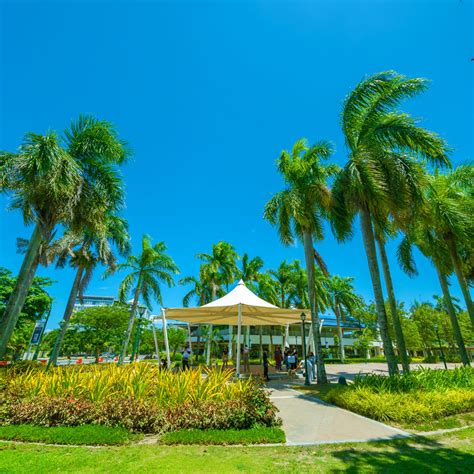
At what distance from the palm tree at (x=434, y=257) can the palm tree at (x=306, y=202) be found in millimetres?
5000

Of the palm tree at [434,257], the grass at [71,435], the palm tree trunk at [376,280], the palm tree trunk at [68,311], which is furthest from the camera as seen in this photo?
the palm tree trunk at [68,311]

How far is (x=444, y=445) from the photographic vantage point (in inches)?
230

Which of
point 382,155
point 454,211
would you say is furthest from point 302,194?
point 454,211

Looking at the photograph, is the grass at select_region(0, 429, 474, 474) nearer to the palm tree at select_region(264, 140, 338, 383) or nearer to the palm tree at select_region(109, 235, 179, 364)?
the palm tree at select_region(264, 140, 338, 383)

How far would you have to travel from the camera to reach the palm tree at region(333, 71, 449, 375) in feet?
36.9

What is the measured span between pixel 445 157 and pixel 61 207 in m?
15.0

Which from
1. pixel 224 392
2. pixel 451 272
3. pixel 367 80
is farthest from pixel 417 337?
pixel 224 392

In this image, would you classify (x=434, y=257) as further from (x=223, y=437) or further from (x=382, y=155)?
(x=223, y=437)

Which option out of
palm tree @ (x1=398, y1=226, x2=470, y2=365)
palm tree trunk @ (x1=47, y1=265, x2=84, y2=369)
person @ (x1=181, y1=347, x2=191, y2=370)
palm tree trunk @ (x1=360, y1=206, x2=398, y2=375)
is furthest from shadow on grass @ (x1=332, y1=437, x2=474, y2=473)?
palm tree trunk @ (x1=47, y1=265, x2=84, y2=369)

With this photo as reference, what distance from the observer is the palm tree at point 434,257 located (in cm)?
1521

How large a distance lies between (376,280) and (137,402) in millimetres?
9782

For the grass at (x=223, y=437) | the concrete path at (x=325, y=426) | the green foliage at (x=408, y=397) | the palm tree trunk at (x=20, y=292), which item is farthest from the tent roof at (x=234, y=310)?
the grass at (x=223, y=437)

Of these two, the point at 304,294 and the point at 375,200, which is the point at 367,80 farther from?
the point at 304,294

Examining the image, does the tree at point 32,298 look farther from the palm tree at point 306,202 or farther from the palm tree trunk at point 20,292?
the palm tree at point 306,202
